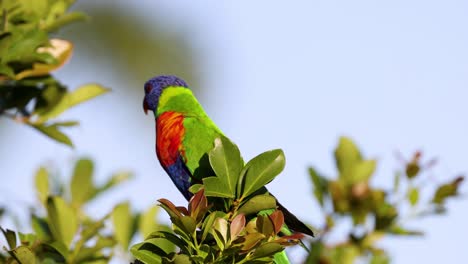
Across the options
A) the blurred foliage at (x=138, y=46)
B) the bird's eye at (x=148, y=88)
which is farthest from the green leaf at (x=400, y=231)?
the blurred foliage at (x=138, y=46)

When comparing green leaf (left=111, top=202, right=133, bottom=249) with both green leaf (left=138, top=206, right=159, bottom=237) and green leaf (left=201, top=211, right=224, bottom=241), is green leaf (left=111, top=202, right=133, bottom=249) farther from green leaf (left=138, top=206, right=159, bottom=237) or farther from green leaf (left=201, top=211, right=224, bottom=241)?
green leaf (left=201, top=211, right=224, bottom=241)

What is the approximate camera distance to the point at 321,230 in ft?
7.44

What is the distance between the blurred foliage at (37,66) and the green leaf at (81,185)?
0.37 metres

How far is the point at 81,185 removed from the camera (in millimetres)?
2857

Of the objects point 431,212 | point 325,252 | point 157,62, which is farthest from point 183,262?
point 157,62

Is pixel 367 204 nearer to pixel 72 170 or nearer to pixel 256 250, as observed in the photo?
pixel 256 250

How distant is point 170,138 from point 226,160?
1.01 metres

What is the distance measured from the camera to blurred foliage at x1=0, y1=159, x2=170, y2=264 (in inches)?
81.2

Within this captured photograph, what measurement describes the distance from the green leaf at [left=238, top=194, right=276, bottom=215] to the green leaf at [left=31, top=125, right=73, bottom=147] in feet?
2.64

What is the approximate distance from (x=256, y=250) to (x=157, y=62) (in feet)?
33.4

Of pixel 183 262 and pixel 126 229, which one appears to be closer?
pixel 183 262

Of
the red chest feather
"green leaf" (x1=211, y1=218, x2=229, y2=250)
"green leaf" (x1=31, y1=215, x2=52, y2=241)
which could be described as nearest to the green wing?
the red chest feather

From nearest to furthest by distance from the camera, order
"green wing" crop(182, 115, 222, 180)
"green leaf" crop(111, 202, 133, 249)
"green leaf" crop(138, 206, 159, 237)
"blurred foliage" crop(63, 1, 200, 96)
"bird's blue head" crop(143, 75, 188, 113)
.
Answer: "green wing" crop(182, 115, 222, 180), "green leaf" crop(111, 202, 133, 249), "green leaf" crop(138, 206, 159, 237), "bird's blue head" crop(143, 75, 188, 113), "blurred foliage" crop(63, 1, 200, 96)

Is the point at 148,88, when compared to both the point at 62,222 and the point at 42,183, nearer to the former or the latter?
the point at 42,183
